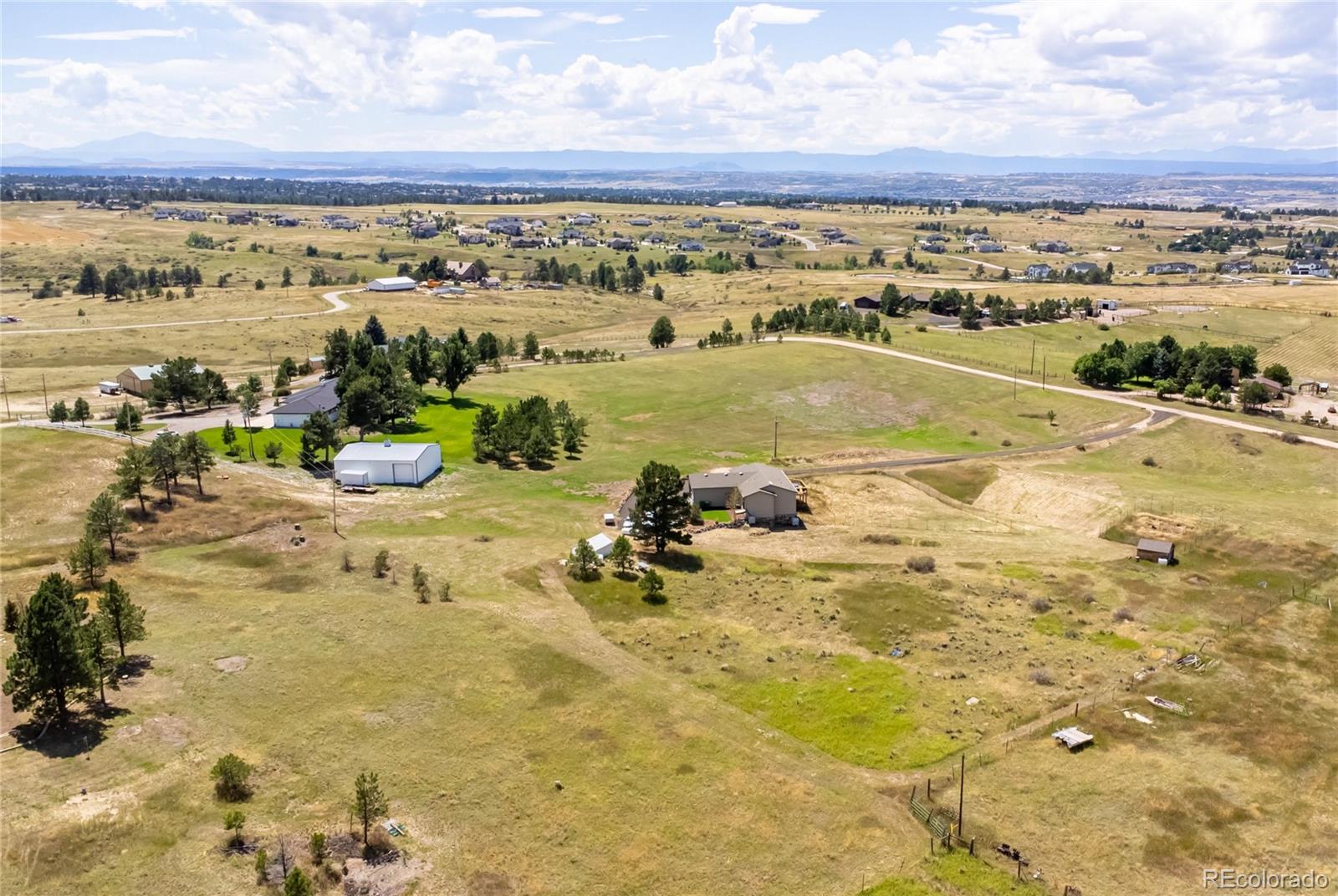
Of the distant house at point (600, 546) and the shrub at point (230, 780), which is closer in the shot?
the shrub at point (230, 780)

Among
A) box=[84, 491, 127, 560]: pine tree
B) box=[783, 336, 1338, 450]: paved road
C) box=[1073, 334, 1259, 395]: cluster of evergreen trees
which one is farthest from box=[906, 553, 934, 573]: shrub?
box=[1073, 334, 1259, 395]: cluster of evergreen trees

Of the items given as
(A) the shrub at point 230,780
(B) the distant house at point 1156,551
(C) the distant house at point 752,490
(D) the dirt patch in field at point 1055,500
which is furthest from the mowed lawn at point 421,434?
(B) the distant house at point 1156,551

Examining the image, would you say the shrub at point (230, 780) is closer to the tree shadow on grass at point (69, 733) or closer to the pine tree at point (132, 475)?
the tree shadow on grass at point (69, 733)

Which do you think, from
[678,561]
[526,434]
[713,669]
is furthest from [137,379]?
[713,669]

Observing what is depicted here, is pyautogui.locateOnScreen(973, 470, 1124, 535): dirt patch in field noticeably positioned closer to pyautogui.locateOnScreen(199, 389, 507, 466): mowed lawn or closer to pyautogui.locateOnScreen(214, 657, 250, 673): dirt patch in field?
pyautogui.locateOnScreen(199, 389, 507, 466): mowed lawn

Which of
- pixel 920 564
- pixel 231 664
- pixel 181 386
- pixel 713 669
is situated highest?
pixel 181 386

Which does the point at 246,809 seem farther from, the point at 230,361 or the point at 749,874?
the point at 230,361

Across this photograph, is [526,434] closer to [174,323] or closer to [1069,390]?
[1069,390]
